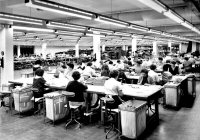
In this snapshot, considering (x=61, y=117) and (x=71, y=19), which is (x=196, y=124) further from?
(x=71, y=19)

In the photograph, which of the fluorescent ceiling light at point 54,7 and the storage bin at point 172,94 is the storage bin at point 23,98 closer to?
the fluorescent ceiling light at point 54,7

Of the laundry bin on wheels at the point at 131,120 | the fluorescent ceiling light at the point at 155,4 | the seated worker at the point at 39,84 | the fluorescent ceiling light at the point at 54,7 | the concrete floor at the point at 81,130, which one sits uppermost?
the fluorescent ceiling light at the point at 155,4

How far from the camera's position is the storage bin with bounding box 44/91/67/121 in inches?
Result: 196

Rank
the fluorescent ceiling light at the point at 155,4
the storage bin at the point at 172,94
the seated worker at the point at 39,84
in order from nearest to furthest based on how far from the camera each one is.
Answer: the fluorescent ceiling light at the point at 155,4 < the seated worker at the point at 39,84 < the storage bin at the point at 172,94

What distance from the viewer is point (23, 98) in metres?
5.78

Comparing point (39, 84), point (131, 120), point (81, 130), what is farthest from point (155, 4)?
point (39, 84)

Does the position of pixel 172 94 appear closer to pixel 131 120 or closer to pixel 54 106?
pixel 131 120

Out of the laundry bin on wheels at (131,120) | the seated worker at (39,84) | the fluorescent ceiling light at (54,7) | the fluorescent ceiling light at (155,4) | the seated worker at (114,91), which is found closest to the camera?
the laundry bin on wheels at (131,120)

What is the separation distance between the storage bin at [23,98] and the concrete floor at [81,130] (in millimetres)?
280

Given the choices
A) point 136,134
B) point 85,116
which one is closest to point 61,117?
point 85,116

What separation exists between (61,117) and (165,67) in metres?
4.50

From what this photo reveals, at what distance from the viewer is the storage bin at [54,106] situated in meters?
4.97

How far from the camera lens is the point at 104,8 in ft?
29.9

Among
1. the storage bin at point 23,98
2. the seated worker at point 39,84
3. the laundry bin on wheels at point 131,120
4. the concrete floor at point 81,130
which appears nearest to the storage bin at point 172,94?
the concrete floor at point 81,130
